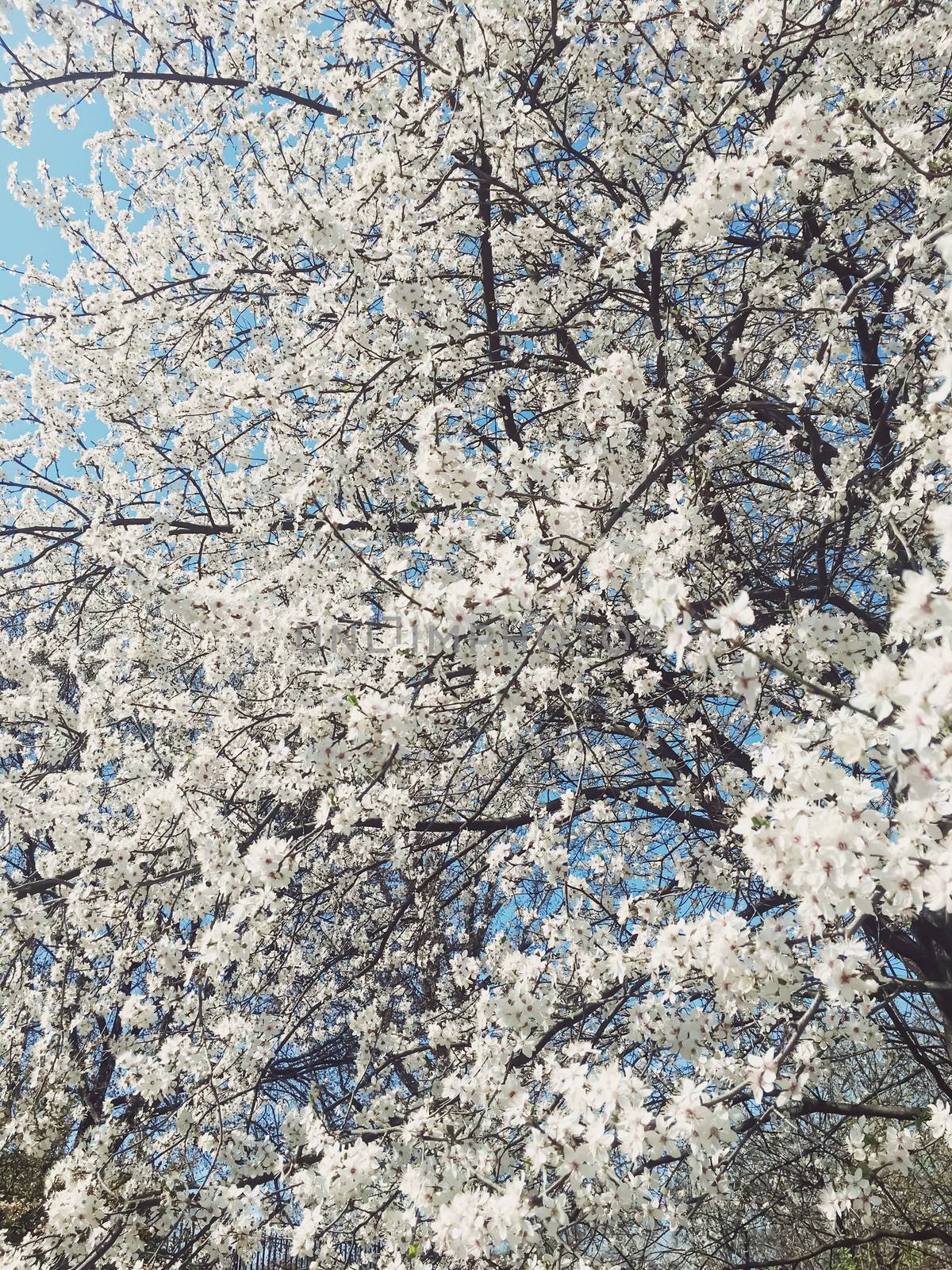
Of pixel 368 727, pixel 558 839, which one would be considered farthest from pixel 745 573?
pixel 368 727

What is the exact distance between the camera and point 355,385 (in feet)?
14.9

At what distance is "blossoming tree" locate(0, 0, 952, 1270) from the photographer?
2.76m

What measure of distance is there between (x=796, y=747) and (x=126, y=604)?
592 centimetres

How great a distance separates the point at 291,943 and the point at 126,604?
12.1ft

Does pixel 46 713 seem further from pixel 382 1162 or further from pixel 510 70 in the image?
pixel 510 70

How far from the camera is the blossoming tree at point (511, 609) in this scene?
276cm

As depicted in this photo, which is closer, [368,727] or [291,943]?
[368,727]

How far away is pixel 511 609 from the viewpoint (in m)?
2.75

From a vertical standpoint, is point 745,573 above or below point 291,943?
above

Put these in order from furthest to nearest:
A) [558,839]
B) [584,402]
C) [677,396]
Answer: [558,839] → [677,396] → [584,402]

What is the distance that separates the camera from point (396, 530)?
17.7ft

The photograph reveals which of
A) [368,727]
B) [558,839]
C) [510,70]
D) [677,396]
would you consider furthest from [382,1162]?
[510,70]

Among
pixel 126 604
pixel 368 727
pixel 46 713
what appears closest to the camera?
pixel 368 727

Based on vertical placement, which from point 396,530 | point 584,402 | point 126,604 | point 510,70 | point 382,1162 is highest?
point 126,604
